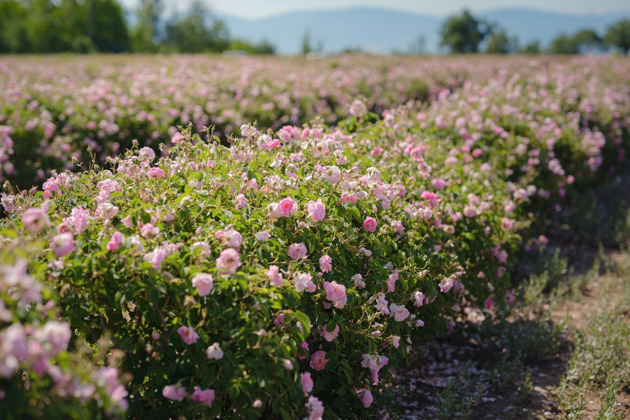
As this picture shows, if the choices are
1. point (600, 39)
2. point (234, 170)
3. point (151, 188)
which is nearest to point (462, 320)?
point (234, 170)

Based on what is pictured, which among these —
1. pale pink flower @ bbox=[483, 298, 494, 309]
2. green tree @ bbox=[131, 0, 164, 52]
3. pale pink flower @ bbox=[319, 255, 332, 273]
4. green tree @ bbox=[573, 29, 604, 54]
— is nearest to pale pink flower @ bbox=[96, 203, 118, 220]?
pale pink flower @ bbox=[319, 255, 332, 273]

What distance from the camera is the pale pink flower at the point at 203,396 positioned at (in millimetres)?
2162

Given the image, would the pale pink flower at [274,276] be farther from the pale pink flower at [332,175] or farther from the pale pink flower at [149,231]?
the pale pink flower at [332,175]

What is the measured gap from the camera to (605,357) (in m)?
4.07

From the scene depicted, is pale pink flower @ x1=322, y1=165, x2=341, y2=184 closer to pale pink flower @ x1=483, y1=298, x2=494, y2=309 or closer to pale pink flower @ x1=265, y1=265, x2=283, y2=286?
pale pink flower @ x1=265, y1=265, x2=283, y2=286

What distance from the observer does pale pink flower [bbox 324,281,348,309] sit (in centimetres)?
258

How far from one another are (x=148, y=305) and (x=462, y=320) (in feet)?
11.0

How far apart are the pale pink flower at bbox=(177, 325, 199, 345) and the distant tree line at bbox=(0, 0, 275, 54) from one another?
1866 inches

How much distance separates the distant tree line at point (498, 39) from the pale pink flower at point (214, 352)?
6484cm

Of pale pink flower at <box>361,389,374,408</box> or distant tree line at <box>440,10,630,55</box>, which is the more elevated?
distant tree line at <box>440,10,630,55</box>

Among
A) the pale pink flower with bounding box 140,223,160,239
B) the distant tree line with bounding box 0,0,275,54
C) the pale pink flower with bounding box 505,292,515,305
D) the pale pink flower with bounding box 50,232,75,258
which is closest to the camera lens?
the pale pink flower with bounding box 50,232,75,258

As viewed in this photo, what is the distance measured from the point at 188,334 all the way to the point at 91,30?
58.1 metres

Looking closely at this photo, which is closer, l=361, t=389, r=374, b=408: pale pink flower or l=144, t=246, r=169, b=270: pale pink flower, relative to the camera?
l=144, t=246, r=169, b=270: pale pink flower

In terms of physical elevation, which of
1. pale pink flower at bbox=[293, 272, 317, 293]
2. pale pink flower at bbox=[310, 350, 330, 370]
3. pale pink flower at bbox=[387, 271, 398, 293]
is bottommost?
pale pink flower at bbox=[310, 350, 330, 370]
